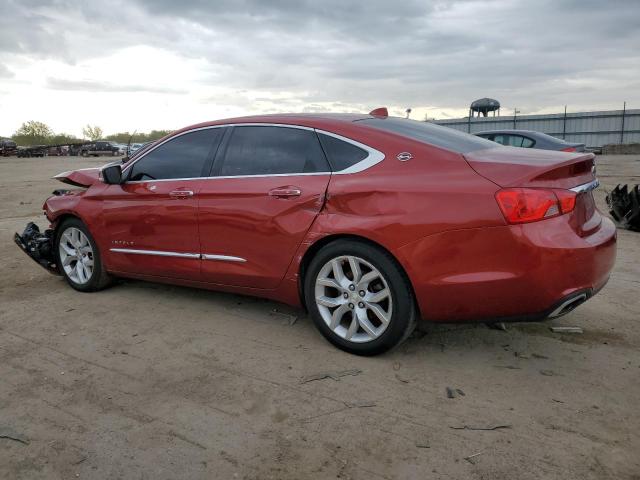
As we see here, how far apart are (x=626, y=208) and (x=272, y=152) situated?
20.8 feet

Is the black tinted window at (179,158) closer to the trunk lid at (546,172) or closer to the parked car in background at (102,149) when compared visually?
the trunk lid at (546,172)

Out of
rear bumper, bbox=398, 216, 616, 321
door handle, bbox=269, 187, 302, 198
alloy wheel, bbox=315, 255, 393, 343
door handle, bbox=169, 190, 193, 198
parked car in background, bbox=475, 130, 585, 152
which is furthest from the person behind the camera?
parked car in background, bbox=475, 130, 585, 152

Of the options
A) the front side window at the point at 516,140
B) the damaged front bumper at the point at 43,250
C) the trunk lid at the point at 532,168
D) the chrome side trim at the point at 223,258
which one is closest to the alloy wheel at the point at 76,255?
the damaged front bumper at the point at 43,250

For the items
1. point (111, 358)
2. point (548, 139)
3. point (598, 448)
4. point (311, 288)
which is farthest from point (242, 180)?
point (548, 139)

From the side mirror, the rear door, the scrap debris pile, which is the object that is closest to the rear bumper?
the rear door

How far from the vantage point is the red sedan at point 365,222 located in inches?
115

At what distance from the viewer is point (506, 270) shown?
2.91 meters

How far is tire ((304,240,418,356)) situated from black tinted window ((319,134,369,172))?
50 cm

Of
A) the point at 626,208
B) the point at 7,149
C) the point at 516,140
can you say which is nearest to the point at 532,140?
the point at 516,140

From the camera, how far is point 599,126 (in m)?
34.6

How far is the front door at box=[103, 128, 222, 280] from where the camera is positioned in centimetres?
422

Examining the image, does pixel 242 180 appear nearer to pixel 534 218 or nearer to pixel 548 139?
pixel 534 218

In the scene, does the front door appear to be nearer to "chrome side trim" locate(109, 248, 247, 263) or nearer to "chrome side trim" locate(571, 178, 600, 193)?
"chrome side trim" locate(109, 248, 247, 263)

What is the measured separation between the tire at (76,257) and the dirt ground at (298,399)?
566mm
